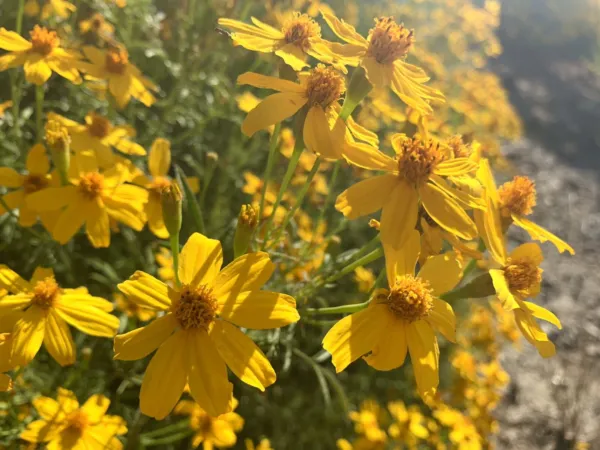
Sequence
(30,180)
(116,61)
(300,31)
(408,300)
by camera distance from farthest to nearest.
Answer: (116,61)
(30,180)
(300,31)
(408,300)

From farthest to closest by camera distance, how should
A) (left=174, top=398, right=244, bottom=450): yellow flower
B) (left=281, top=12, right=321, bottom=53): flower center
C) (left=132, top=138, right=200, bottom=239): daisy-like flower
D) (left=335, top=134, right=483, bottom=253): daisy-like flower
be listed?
1. (left=174, top=398, right=244, bottom=450): yellow flower
2. (left=132, top=138, right=200, bottom=239): daisy-like flower
3. (left=281, top=12, right=321, bottom=53): flower center
4. (left=335, top=134, right=483, bottom=253): daisy-like flower

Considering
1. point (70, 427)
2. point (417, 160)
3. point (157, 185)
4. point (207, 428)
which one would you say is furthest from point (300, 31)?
point (207, 428)

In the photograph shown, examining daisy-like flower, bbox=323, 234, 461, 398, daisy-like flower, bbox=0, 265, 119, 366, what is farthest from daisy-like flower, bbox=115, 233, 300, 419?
daisy-like flower, bbox=0, 265, 119, 366

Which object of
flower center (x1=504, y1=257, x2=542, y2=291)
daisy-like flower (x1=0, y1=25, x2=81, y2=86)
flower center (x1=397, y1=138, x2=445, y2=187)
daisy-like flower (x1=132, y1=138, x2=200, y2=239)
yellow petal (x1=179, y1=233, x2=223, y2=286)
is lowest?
daisy-like flower (x1=132, y1=138, x2=200, y2=239)

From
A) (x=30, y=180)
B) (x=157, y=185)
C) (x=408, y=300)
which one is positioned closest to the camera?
(x=408, y=300)

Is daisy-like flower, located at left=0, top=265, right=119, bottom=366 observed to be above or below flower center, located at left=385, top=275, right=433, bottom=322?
below

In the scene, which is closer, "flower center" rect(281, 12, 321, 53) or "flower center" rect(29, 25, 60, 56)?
"flower center" rect(281, 12, 321, 53)

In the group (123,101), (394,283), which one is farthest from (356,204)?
(123,101)

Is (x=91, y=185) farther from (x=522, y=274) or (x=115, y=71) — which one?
(x=522, y=274)

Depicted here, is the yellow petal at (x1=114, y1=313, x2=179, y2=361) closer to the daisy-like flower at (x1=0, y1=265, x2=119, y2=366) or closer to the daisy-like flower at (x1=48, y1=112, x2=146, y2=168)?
the daisy-like flower at (x1=0, y1=265, x2=119, y2=366)
